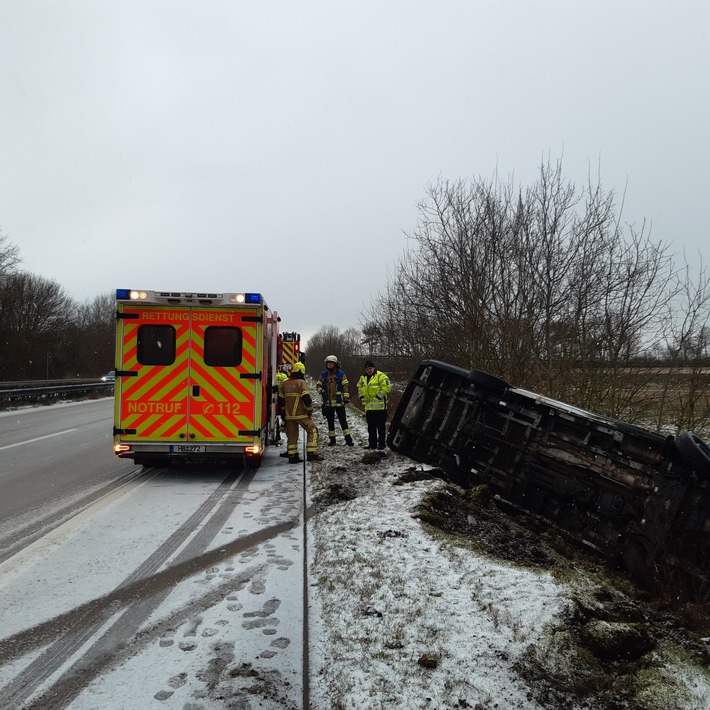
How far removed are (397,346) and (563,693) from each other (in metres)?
15.4

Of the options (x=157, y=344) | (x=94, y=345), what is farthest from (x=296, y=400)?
(x=94, y=345)

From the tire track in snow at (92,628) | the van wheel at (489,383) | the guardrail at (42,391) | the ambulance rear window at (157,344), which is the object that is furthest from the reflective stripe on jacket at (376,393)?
the guardrail at (42,391)

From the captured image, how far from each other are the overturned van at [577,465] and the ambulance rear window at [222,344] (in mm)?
3003

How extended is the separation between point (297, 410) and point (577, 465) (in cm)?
546

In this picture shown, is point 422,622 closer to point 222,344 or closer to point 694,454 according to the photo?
point 694,454

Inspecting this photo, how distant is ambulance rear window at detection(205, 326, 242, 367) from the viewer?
27.0 ft

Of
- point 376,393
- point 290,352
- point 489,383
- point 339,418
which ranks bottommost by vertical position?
point 339,418

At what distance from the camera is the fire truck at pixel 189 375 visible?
805cm

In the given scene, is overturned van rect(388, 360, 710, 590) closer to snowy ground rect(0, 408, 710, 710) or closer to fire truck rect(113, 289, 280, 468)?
snowy ground rect(0, 408, 710, 710)

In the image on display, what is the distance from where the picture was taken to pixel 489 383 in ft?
19.6

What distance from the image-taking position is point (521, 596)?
3.71m

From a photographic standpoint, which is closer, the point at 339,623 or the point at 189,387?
the point at 339,623

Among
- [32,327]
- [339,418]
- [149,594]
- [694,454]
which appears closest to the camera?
[149,594]

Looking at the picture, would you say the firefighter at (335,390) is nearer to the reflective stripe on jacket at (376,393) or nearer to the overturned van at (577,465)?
the reflective stripe on jacket at (376,393)
